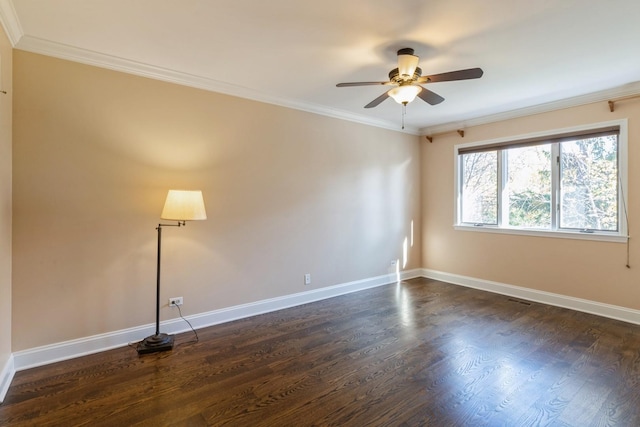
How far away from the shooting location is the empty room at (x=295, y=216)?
213 cm

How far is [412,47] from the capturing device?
8.51 feet

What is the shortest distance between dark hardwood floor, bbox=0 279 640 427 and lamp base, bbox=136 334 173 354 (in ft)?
0.28

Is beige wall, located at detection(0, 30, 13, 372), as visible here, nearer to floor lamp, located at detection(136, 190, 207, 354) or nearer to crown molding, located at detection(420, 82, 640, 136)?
floor lamp, located at detection(136, 190, 207, 354)

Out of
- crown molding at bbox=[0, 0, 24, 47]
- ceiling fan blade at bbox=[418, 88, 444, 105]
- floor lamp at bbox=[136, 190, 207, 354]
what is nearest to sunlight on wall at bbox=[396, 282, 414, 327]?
ceiling fan blade at bbox=[418, 88, 444, 105]

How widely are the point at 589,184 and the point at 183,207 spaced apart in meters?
4.67

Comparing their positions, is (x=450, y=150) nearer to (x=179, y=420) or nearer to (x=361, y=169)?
Answer: (x=361, y=169)

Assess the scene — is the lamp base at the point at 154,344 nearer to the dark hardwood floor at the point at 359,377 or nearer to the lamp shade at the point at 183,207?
the dark hardwood floor at the point at 359,377

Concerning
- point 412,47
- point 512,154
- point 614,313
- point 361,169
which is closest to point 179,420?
point 412,47

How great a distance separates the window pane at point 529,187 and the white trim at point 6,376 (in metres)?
5.71

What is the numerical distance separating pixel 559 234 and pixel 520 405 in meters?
2.82

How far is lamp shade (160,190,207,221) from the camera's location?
8.81 feet

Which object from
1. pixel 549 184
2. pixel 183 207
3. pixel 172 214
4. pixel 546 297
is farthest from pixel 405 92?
pixel 546 297

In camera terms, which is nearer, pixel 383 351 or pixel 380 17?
pixel 380 17

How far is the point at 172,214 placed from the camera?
269cm
